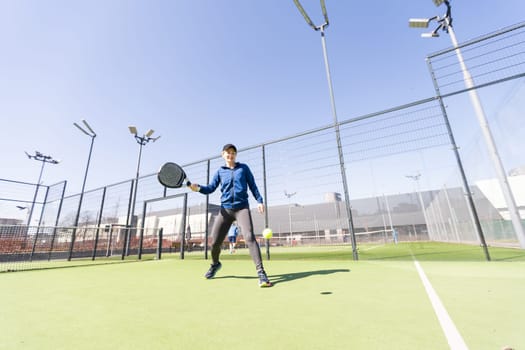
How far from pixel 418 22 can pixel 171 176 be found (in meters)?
12.6

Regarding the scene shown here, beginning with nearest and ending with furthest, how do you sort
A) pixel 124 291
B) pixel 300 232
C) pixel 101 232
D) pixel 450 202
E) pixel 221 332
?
pixel 221 332 < pixel 124 291 < pixel 101 232 < pixel 450 202 < pixel 300 232

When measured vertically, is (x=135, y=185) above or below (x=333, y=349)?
above

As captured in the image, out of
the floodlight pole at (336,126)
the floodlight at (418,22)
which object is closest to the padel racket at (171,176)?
the floodlight pole at (336,126)

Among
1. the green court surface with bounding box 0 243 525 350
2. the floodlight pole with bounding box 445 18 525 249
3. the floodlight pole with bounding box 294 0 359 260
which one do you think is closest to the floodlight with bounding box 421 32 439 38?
the floodlight pole with bounding box 445 18 525 249

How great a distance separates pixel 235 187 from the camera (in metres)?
3.96

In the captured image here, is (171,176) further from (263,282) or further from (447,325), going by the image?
(447,325)

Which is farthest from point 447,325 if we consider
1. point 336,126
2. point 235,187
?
point 336,126

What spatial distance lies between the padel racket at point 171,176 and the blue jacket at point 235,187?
43 cm

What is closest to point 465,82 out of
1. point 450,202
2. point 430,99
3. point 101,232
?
point 430,99

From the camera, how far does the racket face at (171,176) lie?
4086mm

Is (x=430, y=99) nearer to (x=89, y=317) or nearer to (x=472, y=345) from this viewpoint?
(x=472, y=345)

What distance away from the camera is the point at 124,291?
307 cm

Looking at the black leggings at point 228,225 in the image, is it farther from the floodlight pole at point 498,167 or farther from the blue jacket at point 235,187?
the floodlight pole at point 498,167

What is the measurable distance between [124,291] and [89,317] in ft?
3.87
